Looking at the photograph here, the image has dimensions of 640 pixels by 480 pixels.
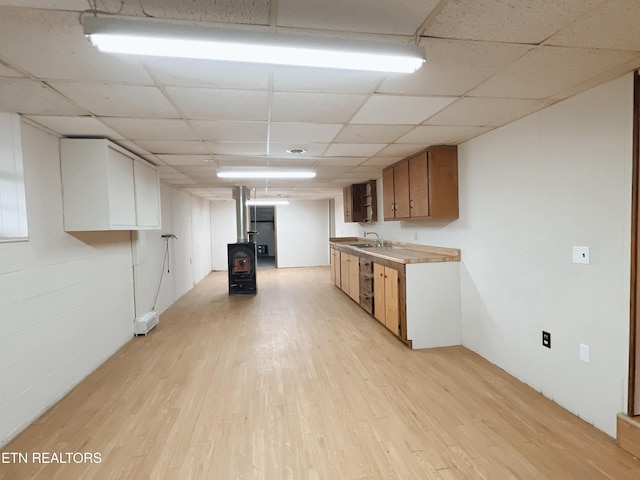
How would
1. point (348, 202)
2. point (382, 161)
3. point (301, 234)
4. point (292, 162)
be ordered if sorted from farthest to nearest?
point (301, 234)
point (348, 202)
point (382, 161)
point (292, 162)

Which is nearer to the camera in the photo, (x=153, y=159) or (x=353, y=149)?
(x=353, y=149)

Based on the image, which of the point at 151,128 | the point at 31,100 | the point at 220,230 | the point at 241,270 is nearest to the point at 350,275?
the point at 241,270

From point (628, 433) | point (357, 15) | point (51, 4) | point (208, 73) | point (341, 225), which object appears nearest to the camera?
point (51, 4)

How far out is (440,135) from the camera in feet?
9.86

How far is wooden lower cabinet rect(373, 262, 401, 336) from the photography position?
3.60 m

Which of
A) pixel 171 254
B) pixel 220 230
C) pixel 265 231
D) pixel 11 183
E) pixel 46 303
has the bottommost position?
pixel 46 303

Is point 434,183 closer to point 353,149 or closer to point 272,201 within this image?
point 353,149

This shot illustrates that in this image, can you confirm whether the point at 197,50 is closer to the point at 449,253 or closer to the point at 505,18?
the point at 505,18

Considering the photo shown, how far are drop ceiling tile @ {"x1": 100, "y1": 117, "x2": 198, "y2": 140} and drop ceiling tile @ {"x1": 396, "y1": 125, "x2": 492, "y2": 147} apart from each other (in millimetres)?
2039

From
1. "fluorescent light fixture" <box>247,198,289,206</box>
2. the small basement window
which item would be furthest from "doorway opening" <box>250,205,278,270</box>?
the small basement window

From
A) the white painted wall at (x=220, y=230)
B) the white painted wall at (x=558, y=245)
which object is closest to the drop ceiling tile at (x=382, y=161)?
the white painted wall at (x=558, y=245)

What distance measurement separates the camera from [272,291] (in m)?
6.59

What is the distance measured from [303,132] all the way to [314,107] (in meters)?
0.58

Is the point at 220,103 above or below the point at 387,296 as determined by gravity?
above
